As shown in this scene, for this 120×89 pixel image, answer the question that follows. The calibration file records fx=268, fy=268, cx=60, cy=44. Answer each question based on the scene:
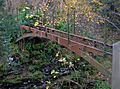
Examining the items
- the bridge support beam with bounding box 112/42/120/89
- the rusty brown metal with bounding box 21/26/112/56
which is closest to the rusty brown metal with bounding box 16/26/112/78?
the rusty brown metal with bounding box 21/26/112/56

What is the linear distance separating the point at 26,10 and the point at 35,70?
215cm

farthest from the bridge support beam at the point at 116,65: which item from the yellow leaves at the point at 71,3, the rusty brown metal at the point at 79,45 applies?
the yellow leaves at the point at 71,3

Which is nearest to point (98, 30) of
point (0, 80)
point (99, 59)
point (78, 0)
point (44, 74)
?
point (78, 0)

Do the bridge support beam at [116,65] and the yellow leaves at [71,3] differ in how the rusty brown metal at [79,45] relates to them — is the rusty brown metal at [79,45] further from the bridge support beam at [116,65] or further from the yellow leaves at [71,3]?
the bridge support beam at [116,65]

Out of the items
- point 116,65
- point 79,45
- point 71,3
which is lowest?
point 79,45

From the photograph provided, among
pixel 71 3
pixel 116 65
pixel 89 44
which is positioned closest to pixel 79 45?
pixel 89 44

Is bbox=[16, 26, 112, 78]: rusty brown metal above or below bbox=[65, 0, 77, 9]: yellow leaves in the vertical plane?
below

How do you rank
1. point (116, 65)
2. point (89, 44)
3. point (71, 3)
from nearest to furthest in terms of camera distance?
point (116, 65) < point (89, 44) < point (71, 3)

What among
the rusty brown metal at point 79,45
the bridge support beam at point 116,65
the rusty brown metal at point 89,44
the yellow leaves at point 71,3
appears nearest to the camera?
the bridge support beam at point 116,65

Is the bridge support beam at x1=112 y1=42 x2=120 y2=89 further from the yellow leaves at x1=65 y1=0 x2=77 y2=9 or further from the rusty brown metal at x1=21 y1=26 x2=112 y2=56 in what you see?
the yellow leaves at x1=65 y1=0 x2=77 y2=9

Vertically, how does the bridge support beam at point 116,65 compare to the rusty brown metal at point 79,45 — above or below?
above

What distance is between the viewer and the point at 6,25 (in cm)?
566

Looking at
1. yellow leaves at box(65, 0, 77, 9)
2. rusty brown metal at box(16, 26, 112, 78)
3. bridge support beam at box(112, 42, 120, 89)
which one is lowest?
rusty brown metal at box(16, 26, 112, 78)

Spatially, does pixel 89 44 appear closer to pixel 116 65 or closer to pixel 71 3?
pixel 71 3
